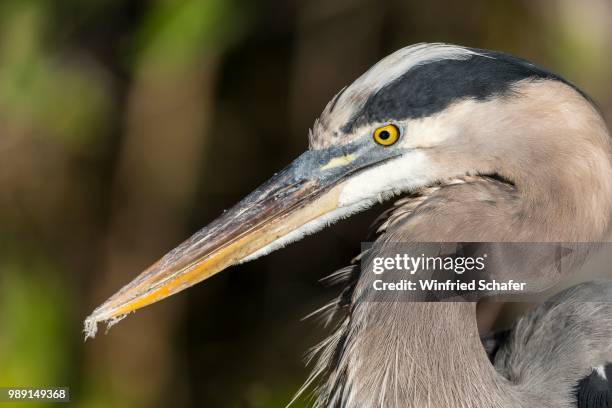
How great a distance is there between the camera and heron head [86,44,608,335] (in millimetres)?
1433

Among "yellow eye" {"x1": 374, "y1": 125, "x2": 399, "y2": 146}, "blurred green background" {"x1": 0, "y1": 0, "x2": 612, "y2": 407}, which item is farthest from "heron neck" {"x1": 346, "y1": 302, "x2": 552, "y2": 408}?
"blurred green background" {"x1": 0, "y1": 0, "x2": 612, "y2": 407}

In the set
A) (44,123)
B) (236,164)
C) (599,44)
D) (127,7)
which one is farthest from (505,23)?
(44,123)

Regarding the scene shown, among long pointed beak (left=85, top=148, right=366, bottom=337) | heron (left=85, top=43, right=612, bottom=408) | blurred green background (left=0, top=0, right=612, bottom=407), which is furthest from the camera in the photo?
blurred green background (left=0, top=0, right=612, bottom=407)

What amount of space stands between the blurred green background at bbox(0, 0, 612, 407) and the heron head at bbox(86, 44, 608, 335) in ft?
2.81

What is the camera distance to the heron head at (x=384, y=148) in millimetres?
1433

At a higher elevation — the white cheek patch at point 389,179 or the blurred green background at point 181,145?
the blurred green background at point 181,145

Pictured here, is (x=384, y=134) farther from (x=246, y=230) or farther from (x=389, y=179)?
(x=246, y=230)

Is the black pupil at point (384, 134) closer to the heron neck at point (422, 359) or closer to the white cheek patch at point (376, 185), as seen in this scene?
the white cheek patch at point (376, 185)

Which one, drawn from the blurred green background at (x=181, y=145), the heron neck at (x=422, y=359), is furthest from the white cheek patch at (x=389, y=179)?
the blurred green background at (x=181, y=145)

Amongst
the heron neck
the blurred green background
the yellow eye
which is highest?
the blurred green background

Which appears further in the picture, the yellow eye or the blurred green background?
the blurred green background

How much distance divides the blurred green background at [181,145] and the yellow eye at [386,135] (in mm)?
967

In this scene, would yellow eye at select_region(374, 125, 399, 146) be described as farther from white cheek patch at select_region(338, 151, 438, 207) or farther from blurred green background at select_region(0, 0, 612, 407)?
blurred green background at select_region(0, 0, 612, 407)

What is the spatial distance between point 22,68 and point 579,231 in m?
1.72
